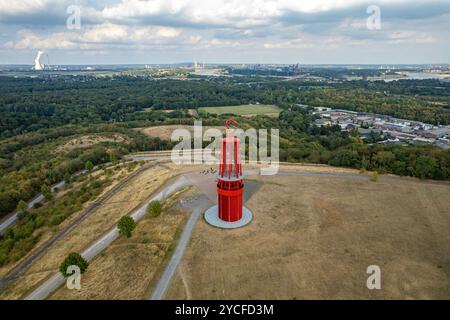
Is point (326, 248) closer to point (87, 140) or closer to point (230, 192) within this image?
point (230, 192)

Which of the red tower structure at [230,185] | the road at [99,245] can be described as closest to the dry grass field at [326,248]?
the red tower structure at [230,185]

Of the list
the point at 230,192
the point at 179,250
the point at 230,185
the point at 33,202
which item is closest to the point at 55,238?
the point at 179,250

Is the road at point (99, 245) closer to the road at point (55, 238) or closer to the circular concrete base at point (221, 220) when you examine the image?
the road at point (55, 238)

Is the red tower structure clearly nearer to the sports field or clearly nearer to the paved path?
the paved path

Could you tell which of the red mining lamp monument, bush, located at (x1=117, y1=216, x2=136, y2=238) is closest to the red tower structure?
the red mining lamp monument
